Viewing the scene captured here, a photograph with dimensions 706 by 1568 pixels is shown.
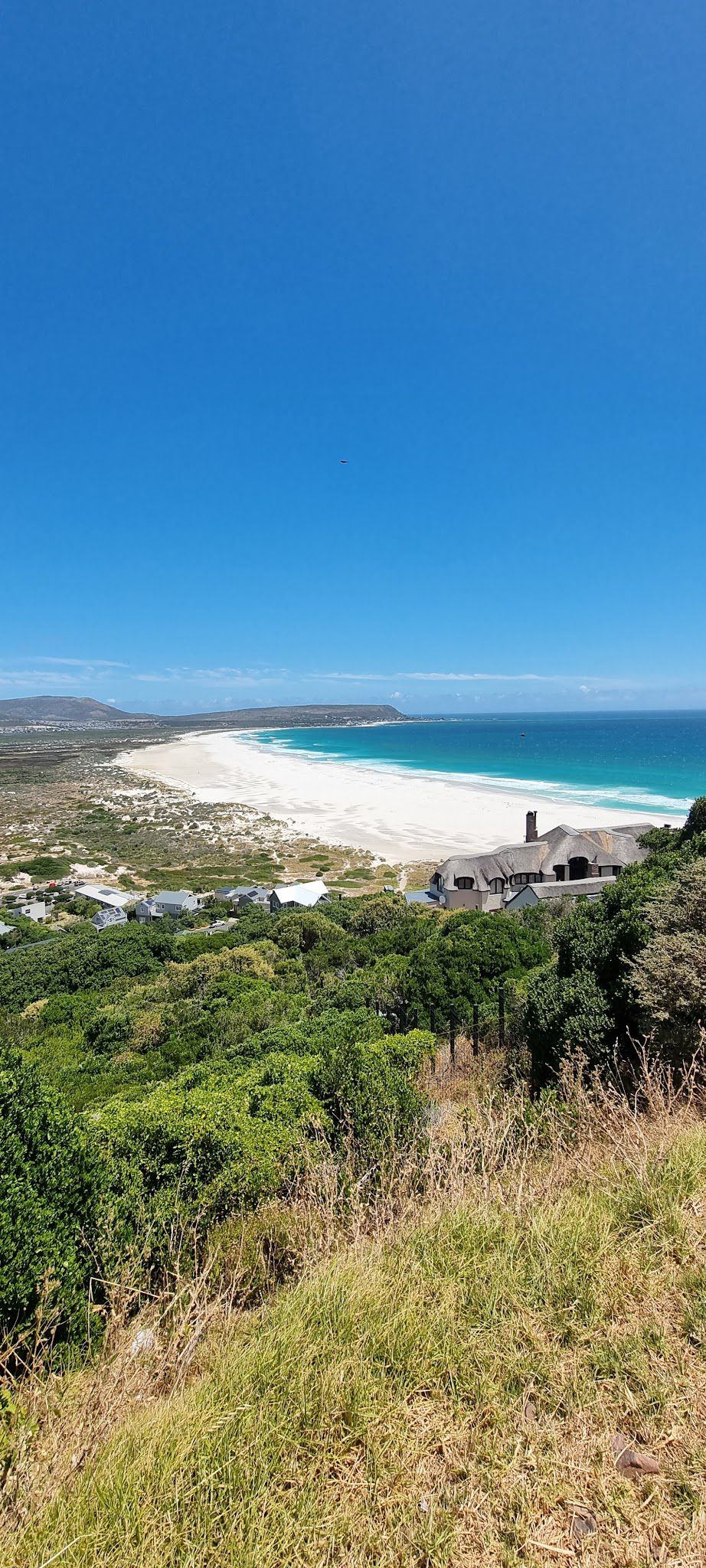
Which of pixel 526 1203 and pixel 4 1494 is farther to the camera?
pixel 526 1203

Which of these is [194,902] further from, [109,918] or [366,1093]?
[366,1093]

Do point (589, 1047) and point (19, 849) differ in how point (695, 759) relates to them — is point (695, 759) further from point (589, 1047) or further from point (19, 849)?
point (589, 1047)

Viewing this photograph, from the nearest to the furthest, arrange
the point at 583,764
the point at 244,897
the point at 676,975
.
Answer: the point at 676,975
the point at 244,897
the point at 583,764

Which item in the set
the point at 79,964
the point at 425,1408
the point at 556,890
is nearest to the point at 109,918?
the point at 79,964

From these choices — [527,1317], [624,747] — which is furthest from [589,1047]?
[624,747]

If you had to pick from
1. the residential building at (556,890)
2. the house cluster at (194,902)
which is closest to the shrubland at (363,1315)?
the residential building at (556,890)

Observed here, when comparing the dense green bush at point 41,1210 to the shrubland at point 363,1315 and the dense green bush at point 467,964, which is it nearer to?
the shrubland at point 363,1315
